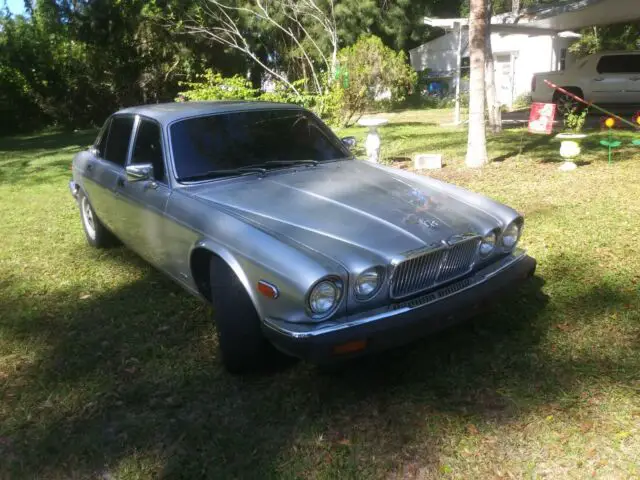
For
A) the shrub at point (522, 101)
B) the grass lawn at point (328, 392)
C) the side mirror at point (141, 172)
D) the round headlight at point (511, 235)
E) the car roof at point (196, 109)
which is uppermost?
the car roof at point (196, 109)

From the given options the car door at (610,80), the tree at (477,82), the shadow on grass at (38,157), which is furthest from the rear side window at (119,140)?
the car door at (610,80)

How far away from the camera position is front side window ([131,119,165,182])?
13.2ft

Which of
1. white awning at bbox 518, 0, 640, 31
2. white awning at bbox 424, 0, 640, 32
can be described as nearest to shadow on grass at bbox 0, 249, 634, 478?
white awning at bbox 424, 0, 640, 32

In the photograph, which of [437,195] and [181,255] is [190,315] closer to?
[181,255]

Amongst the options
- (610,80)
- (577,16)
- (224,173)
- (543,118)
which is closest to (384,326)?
(224,173)

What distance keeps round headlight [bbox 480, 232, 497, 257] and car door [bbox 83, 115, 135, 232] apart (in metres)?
2.90

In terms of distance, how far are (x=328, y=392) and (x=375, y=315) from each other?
0.66 meters

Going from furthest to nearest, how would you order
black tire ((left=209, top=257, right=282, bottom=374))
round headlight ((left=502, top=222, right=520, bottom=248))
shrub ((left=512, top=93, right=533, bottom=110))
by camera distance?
1. shrub ((left=512, top=93, right=533, bottom=110))
2. round headlight ((left=502, top=222, right=520, bottom=248))
3. black tire ((left=209, top=257, right=282, bottom=374))

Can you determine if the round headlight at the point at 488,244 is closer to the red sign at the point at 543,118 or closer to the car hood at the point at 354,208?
the car hood at the point at 354,208

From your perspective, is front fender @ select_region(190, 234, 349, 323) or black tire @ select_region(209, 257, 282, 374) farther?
black tire @ select_region(209, 257, 282, 374)

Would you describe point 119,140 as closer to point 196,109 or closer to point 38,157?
point 196,109

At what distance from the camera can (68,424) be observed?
3.11 meters

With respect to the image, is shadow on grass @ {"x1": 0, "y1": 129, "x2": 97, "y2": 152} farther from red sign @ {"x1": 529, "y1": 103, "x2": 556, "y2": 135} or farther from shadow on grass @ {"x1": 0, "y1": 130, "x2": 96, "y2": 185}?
red sign @ {"x1": 529, "y1": 103, "x2": 556, "y2": 135}

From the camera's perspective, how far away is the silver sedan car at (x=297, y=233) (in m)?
2.82
